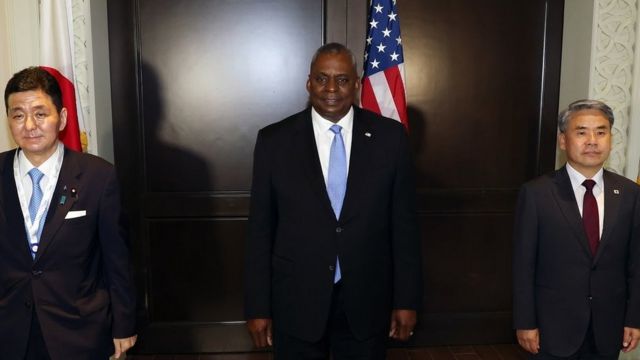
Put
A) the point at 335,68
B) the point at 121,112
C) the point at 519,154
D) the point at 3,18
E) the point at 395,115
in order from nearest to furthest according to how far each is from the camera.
Answer: the point at 335,68 < the point at 3,18 < the point at 395,115 < the point at 121,112 < the point at 519,154

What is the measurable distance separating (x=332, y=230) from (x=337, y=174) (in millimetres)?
202

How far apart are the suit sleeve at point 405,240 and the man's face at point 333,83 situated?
25 cm

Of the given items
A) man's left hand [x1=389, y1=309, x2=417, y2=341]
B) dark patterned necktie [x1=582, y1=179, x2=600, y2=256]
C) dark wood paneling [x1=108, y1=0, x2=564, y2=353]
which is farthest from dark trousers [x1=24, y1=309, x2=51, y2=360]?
dark patterned necktie [x1=582, y1=179, x2=600, y2=256]

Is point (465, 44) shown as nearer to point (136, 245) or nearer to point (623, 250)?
point (623, 250)

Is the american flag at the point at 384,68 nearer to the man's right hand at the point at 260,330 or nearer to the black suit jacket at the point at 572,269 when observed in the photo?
the black suit jacket at the point at 572,269

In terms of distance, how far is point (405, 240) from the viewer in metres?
2.00

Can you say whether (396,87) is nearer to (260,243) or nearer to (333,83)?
(333,83)

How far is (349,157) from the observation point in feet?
6.56

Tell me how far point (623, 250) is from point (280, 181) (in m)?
1.28

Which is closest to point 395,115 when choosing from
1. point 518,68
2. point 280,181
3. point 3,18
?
point 518,68

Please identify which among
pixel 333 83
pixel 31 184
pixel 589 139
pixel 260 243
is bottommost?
pixel 260 243

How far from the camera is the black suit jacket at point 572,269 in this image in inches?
79.5

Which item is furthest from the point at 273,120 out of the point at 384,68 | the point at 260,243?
the point at 260,243

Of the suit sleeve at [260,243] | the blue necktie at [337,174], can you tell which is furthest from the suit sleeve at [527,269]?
the suit sleeve at [260,243]
